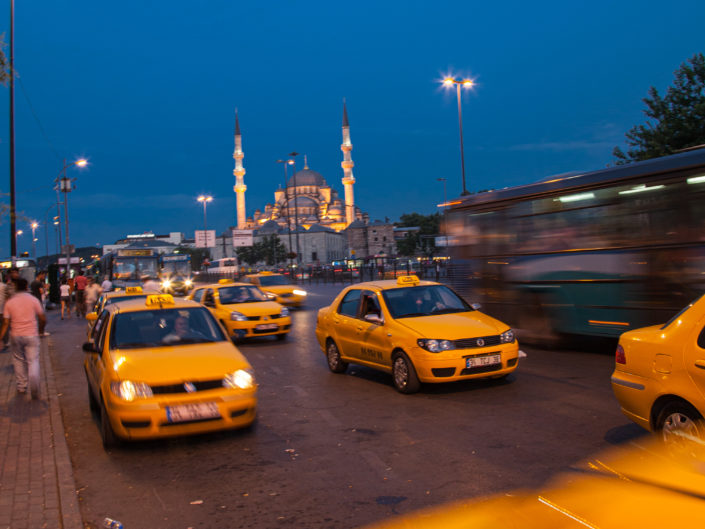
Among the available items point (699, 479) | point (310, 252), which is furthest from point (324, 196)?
point (699, 479)

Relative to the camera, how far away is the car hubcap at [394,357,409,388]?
8883 millimetres

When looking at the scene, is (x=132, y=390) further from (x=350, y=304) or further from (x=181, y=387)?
(x=350, y=304)

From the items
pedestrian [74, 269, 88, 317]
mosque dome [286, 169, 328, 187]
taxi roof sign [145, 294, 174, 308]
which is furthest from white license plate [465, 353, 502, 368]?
mosque dome [286, 169, 328, 187]

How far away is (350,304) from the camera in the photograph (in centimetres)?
1071

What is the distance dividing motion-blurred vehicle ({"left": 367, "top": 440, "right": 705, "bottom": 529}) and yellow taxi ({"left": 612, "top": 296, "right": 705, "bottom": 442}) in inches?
102

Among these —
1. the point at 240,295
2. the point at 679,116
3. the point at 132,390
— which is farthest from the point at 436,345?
the point at 679,116

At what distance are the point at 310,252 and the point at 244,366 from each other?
134 metres

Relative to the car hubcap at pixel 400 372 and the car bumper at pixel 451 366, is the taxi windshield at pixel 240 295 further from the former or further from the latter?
the car bumper at pixel 451 366

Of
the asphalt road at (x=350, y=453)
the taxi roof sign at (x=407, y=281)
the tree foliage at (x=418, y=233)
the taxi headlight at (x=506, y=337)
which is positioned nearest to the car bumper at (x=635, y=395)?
the asphalt road at (x=350, y=453)

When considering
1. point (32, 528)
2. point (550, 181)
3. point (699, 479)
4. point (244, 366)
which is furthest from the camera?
point (550, 181)

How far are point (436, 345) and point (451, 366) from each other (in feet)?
1.10

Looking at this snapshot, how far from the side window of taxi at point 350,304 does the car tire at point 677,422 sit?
573 centimetres

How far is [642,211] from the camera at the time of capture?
10.5 m

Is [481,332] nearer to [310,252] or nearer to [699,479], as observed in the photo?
[699,479]
